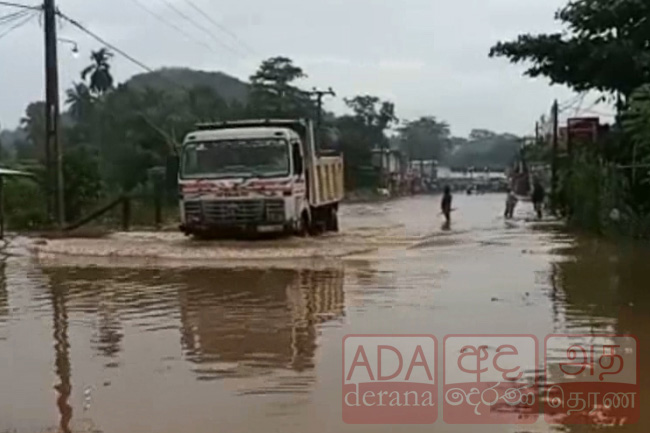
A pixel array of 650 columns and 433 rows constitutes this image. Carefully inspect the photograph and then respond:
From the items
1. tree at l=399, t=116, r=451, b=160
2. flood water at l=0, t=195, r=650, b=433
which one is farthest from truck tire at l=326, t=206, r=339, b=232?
tree at l=399, t=116, r=451, b=160

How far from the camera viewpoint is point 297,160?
78.6ft

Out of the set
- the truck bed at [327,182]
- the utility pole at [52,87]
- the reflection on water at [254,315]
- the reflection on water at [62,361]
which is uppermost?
the utility pole at [52,87]

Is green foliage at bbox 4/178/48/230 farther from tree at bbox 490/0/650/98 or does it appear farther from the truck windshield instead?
tree at bbox 490/0/650/98

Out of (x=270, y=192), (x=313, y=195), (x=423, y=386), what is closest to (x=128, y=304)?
(x=423, y=386)

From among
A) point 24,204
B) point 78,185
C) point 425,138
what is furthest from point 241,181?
point 425,138

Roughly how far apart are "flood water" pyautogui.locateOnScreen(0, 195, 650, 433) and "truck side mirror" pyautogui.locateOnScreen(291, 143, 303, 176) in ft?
11.5

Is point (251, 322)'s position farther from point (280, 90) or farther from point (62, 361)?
point (280, 90)

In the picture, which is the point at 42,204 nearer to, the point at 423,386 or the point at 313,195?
the point at 313,195

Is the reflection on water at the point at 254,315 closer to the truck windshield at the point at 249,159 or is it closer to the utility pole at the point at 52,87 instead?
the truck windshield at the point at 249,159

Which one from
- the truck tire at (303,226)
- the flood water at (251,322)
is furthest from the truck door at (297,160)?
the flood water at (251,322)

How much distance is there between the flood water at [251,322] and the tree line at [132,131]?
9.15 m

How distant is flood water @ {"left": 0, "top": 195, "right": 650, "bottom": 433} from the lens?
7.66 metres

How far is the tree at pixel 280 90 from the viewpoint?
70188 millimetres

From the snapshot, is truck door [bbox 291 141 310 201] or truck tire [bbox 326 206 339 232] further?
truck tire [bbox 326 206 339 232]
